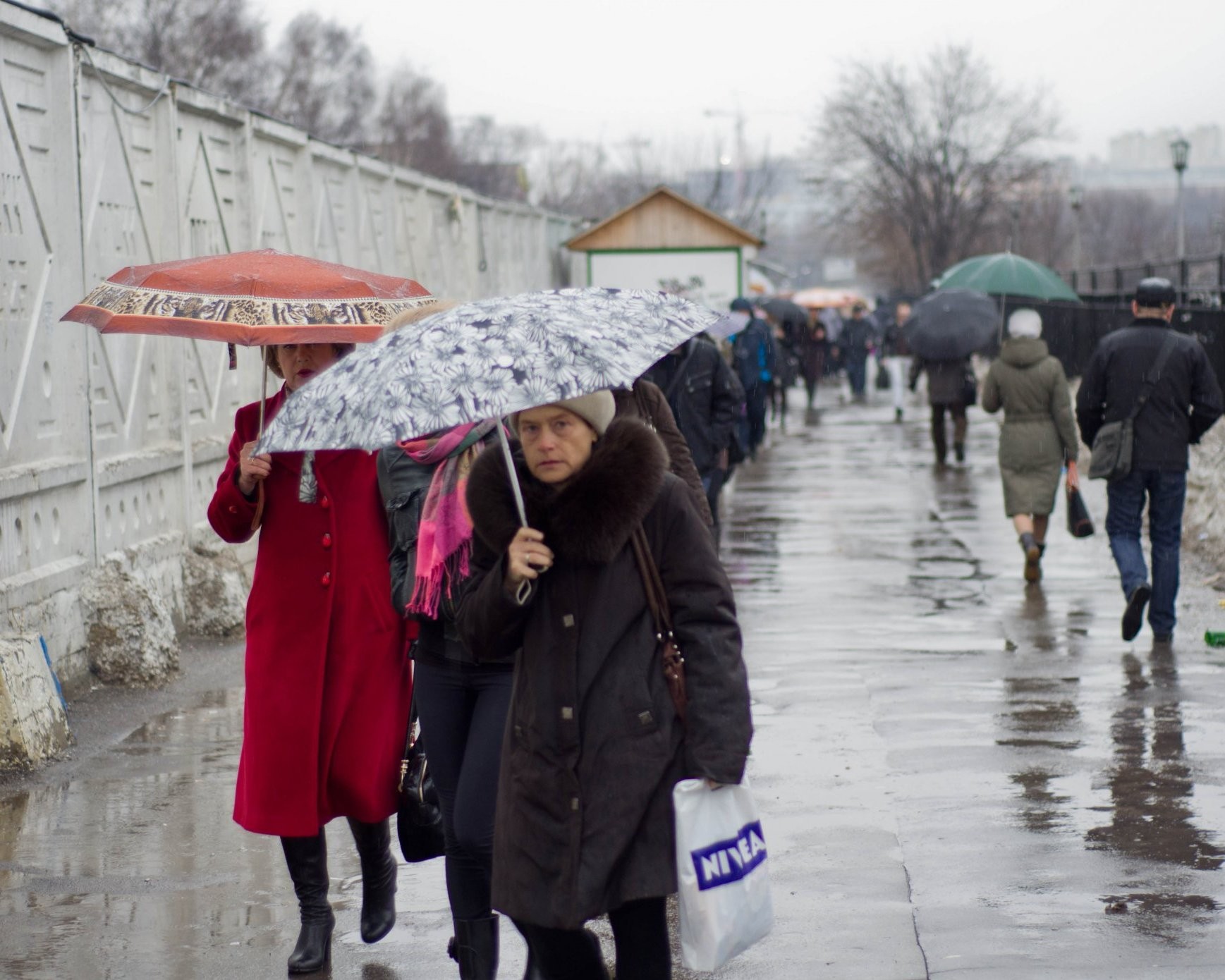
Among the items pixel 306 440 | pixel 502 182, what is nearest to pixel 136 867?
pixel 306 440

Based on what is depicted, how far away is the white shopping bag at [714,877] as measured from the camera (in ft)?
11.0

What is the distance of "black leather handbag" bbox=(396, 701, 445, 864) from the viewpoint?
464 cm

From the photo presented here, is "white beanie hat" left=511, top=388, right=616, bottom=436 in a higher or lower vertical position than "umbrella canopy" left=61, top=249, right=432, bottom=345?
lower

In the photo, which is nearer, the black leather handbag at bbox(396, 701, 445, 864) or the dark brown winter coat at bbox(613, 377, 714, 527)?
the black leather handbag at bbox(396, 701, 445, 864)

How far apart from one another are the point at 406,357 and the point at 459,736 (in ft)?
3.72

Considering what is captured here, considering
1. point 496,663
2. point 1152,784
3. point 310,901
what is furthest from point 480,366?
point 1152,784

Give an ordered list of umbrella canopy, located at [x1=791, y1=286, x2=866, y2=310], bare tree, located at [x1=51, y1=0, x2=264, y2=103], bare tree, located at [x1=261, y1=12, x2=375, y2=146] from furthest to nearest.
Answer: bare tree, located at [x1=261, y1=12, x2=375, y2=146], bare tree, located at [x1=51, y1=0, x2=264, y2=103], umbrella canopy, located at [x1=791, y1=286, x2=866, y2=310]

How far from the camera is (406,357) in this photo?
11.5 feet

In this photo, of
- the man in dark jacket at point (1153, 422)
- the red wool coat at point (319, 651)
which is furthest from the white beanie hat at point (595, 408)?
the man in dark jacket at point (1153, 422)

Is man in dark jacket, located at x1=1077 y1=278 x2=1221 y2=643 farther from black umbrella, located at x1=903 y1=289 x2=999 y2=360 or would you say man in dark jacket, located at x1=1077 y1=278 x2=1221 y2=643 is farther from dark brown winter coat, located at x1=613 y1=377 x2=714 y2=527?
black umbrella, located at x1=903 y1=289 x2=999 y2=360

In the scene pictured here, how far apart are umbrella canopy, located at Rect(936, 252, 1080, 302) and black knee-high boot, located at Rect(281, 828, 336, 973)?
14511 millimetres

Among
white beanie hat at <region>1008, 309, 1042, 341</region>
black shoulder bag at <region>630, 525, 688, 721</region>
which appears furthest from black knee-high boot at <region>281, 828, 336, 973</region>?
white beanie hat at <region>1008, 309, 1042, 341</region>

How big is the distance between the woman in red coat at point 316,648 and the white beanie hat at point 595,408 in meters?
1.17

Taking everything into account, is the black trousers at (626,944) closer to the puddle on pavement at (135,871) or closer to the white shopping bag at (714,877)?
the white shopping bag at (714,877)
